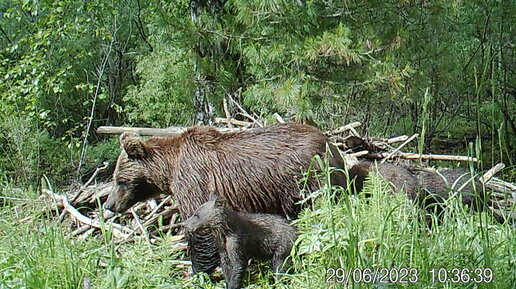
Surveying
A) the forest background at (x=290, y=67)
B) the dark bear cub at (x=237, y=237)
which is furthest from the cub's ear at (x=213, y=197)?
the forest background at (x=290, y=67)

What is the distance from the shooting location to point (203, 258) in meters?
5.24

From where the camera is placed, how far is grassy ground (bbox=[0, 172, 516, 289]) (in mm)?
3768

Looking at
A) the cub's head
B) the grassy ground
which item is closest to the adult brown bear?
the cub's head

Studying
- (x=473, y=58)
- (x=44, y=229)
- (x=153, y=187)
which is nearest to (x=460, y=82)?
(x=473, y=58)

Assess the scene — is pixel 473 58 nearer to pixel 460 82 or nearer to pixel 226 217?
pixel 460 82

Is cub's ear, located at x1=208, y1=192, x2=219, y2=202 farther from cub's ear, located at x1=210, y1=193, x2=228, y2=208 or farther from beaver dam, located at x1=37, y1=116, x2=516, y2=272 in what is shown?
beaver dam, located at x1=37, y1=116, x2=516, y2=272

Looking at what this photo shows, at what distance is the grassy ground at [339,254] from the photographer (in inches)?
148

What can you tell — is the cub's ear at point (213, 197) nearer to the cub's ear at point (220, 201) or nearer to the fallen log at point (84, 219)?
the cub's ear at point (220, 201)

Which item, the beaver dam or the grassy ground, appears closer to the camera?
the grassy ground

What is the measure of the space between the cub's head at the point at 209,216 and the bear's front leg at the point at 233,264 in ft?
0.56

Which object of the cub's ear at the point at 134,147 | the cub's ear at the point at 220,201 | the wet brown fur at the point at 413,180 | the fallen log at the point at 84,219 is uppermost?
the cub's ear at the point at 134,147
